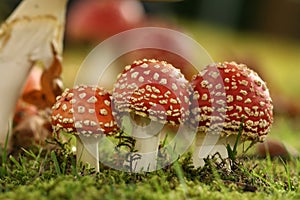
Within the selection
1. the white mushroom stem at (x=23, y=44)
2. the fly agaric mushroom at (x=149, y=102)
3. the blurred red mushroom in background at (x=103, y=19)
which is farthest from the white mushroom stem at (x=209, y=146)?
the blurred red mushroom in background at (x=103, y=19)

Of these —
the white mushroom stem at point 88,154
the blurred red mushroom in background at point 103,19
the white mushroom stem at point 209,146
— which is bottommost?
the white mushroom stem at point 88,154

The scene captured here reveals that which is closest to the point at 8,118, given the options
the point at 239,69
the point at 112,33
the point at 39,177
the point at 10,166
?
the point at 10,166

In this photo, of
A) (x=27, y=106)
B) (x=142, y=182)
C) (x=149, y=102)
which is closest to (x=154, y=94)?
(x=149, y=102)

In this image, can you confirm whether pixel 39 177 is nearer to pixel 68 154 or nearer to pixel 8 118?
pixel 68 154

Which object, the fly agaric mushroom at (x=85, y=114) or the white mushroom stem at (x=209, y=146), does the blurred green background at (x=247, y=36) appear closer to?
the white mushroom stem at (x=209, y=146)

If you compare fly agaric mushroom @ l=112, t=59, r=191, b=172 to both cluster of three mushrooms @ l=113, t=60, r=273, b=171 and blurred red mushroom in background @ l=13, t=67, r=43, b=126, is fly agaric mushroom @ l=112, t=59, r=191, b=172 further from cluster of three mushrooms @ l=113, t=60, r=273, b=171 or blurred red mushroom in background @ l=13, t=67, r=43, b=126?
blurred red mushroom in background @ l=13, t=67, r=43, b=126

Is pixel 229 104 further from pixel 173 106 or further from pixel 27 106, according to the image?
pixel 27 106

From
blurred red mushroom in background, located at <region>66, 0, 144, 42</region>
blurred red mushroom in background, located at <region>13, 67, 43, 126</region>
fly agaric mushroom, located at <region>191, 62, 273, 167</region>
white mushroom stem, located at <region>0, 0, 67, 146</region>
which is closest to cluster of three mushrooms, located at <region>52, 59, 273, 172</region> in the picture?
fly agaric mushroom, located at <region>191, 62, 273, 167</region>
